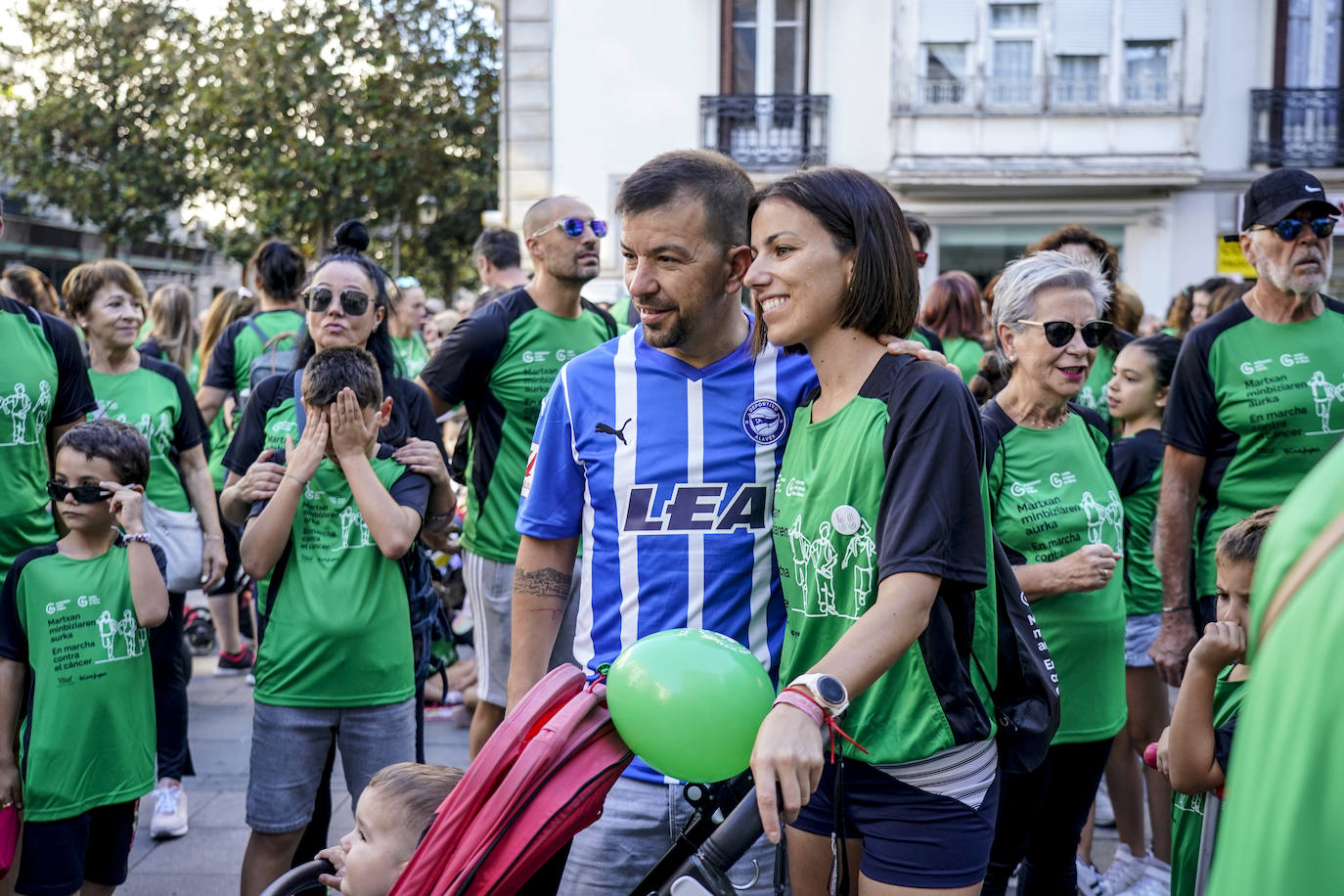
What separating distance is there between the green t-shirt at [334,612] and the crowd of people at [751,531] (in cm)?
1

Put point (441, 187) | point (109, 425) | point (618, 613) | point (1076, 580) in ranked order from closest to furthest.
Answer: point (618, 613) → point (1076, 580) → point (109, 425) → point (441, 187)

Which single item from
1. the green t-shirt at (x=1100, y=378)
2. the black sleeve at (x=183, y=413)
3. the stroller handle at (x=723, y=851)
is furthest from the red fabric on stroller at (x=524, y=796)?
the green t-shirt at (x=1100, y=378)

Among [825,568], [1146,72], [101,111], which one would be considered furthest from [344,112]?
[825,568]

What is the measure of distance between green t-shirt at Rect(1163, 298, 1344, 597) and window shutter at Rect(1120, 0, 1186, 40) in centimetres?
1754

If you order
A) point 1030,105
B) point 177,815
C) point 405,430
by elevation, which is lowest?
point 177,815

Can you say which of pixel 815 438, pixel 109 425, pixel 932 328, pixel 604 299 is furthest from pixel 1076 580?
pixel 604 299

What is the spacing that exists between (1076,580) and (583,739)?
6.00 ft

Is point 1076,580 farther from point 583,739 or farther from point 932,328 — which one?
point 932,328

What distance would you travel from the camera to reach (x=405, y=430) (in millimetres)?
4152

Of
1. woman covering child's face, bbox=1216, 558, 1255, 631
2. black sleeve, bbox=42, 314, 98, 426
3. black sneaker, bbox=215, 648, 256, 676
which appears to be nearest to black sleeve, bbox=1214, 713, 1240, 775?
woman covering child's face, bbox=1216, 558, 1255, 631

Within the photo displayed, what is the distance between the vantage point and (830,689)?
76.5 inches

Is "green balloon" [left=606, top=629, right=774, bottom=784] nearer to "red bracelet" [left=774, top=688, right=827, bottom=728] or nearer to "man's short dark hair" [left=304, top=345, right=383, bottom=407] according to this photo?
"red bracelet" [left=774, top=688, right=827, bottom=728]

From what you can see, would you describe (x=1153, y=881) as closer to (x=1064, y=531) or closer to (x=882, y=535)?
(x=1064, y=531)

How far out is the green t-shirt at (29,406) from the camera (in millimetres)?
4137
